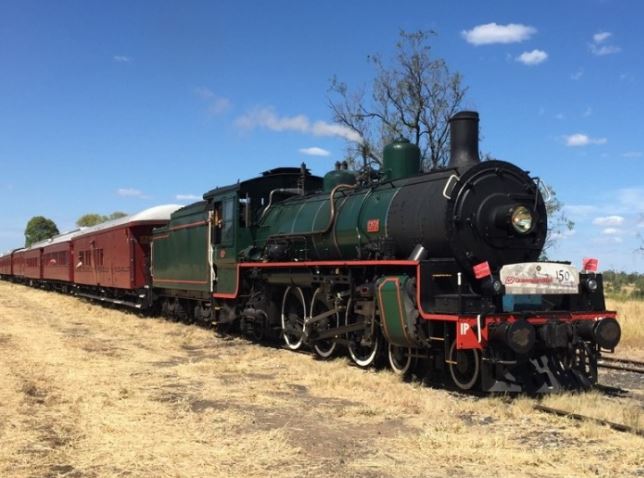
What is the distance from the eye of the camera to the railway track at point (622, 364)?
983 cm

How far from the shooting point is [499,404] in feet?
22.9

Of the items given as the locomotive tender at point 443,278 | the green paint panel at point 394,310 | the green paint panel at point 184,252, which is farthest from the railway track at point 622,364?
the green paint panel at point 184,252

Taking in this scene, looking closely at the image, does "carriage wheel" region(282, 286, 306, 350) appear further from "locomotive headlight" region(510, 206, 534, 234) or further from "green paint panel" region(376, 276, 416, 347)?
"locomotive headlight" region(510, 206, 534, 234)

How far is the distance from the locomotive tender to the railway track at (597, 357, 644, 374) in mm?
2065

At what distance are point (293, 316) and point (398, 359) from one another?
130 inches

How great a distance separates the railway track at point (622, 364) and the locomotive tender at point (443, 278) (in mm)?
2065

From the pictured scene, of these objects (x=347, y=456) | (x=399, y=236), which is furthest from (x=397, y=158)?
(x=347, y=456)

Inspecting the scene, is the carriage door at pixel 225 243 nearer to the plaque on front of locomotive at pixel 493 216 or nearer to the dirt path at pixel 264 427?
the dirt path at pixel 264 427

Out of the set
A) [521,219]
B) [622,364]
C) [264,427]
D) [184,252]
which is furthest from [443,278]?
[184,252]

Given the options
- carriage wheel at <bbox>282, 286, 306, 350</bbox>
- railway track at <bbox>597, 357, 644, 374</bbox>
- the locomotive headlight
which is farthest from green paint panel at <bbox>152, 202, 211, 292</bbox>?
railway track at <bbox>597, 357, 644, 374</bbox>

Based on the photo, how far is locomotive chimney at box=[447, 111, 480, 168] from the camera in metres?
8.88

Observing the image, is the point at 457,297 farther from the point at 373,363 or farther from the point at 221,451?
the point at 221,451

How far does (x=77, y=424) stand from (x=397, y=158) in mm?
6234

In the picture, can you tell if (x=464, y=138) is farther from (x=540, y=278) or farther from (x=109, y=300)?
(x=109, y=300)
